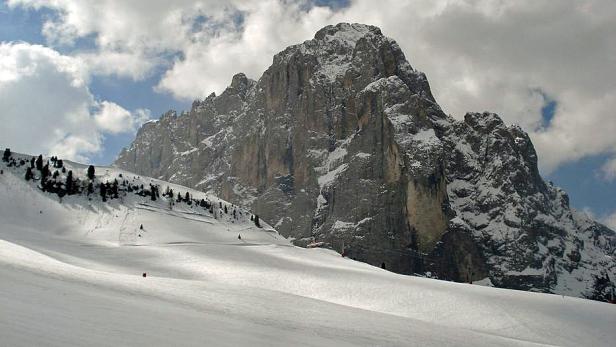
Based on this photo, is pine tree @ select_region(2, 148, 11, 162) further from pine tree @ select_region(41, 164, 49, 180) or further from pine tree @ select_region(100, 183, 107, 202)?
pine tree @ select_region(100, 183, 107, 202)

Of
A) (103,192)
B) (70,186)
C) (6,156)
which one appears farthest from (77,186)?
(6,156)

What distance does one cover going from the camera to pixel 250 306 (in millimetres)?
22031

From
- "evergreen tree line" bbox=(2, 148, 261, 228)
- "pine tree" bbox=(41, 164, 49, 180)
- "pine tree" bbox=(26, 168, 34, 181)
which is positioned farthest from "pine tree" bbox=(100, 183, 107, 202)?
"pine tree" bbox=(26, 168, 34, 181)

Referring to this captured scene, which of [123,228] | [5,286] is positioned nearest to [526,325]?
[5,286]

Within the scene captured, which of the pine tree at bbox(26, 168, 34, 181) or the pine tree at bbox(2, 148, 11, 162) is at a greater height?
the pine tree at bbox(2, 148, 11, 162)

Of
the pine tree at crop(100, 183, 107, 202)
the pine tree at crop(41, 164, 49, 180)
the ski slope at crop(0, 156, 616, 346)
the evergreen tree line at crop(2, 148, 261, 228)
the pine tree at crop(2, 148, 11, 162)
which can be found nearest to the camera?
the ski slope at crop(0, 156, 616, 346)

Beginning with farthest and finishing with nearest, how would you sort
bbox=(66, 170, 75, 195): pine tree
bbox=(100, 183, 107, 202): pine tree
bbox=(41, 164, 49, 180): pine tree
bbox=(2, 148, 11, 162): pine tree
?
bbox=(2, 148, 11, 162): pine tree < bbox=(41, 164, 49, 180): pine tree < bbox=(100, 183, 107, 202): pine tree < bbox=(66, 170, 75, 195): pine tree

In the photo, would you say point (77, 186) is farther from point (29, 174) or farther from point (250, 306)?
point (250, 306)

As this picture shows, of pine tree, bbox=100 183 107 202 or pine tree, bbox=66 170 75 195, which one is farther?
pine tree, bbox=100 183 107 202

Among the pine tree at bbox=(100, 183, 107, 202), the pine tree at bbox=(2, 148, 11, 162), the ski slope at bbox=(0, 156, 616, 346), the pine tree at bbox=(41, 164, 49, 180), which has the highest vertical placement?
the pine tree at bbox=(2, 148, 11, 162)

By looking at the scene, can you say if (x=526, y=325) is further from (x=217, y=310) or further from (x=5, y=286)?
(x=5, y=286)

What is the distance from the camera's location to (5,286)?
579 inches

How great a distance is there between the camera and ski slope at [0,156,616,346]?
41.7 ft

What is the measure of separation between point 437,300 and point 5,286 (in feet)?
104
